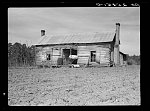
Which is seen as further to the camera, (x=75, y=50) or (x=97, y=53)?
(x=75, y=50)

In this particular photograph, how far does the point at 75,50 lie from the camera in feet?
30.9

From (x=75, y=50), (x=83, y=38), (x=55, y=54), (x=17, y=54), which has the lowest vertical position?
(x=17, y=54)

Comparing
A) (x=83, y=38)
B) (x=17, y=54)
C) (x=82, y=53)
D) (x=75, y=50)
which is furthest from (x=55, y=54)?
(x=17, y=54)

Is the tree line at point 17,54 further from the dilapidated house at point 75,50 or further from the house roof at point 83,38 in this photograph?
the dilapidated house at point 75,50

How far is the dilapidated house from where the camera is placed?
7.76 meters

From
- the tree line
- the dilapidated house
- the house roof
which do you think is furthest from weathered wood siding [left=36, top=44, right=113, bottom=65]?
the tree line

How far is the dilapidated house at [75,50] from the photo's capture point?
25.5 ft

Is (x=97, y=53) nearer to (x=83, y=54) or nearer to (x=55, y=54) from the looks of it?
(x=83, y=54)

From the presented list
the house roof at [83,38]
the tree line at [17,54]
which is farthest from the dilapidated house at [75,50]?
the tree line at [17,54]

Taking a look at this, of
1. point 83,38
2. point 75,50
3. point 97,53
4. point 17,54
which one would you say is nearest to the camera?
point 17,54

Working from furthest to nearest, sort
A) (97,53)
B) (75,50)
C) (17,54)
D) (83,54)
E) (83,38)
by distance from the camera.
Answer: (75,50) → (83,54) → (97,53) → (83,38) → (17,54)

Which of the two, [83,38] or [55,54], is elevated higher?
[83,38]
